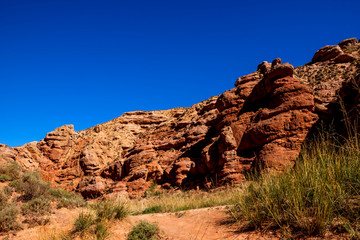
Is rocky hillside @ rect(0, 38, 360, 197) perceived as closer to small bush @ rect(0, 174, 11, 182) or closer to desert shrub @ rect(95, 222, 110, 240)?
small bush @ rect(0, 174, 11, 182)

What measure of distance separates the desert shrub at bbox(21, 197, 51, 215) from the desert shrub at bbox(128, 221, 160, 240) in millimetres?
3299

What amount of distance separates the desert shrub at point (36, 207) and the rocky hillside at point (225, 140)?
6.69 m

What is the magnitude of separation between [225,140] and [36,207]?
1524 centimetres

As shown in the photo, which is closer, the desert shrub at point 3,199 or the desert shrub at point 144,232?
the desert shrub at point 144,232

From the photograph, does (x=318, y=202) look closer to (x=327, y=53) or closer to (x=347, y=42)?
(x=327, y=53)

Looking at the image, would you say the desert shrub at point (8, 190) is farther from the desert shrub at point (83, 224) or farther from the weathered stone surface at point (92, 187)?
the weathered stone surface at point (92, 187)

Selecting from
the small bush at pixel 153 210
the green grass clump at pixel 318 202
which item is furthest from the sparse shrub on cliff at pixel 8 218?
the green grass clump at pixel 318 202

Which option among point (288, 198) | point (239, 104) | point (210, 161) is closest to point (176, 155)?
point (210, 161)

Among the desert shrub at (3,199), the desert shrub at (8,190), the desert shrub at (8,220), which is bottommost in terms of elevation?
the desert shrub at (8,220)

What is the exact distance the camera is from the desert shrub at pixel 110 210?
5.53 meters

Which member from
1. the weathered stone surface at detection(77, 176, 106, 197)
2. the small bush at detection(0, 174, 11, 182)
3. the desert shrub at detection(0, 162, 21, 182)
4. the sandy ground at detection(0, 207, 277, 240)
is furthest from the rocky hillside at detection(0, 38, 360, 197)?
the small bush at detection(0, 174, 11, 182)

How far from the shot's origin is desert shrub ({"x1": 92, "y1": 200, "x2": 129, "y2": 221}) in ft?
18.2

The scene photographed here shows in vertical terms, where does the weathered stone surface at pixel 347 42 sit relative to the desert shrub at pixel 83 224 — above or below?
above

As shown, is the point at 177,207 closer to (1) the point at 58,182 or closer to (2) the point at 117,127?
(1) the point at 58,182
